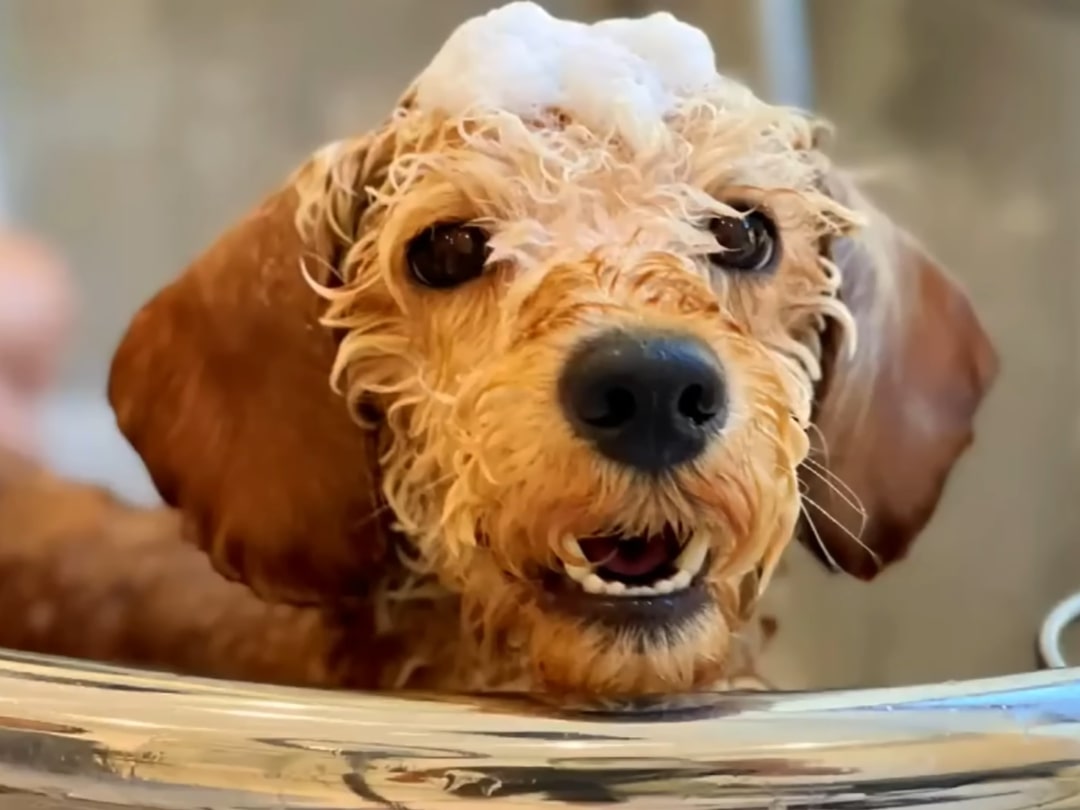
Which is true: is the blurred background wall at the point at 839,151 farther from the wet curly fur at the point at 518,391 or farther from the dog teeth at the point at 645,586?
the dog teeth at the point at 645,586

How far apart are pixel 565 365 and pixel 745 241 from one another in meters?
0.17

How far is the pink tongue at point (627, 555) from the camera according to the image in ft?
2.30

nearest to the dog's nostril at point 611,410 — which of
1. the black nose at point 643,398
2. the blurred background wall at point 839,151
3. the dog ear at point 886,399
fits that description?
the black nose at point 643,398

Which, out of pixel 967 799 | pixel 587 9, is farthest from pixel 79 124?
pixel 967 799

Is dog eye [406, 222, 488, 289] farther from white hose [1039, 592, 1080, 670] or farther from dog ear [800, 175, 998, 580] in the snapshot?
white hose [1039, 592, 1080, 670]

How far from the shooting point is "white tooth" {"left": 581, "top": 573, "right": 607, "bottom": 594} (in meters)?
0.71

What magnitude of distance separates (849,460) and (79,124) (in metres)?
1.09

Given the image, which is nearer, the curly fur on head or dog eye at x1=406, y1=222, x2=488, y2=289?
the curly fur on head

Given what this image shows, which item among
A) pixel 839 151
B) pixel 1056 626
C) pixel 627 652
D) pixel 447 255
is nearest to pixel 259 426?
pixel 447 255

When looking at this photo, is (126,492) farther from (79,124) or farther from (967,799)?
(967,799)

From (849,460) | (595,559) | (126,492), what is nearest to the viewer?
(595,559)

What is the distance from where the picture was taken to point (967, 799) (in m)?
0.59

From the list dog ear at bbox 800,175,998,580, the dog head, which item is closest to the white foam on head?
the dog head

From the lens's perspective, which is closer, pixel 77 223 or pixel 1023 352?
pixel 1023 352
